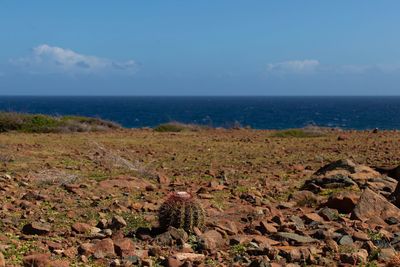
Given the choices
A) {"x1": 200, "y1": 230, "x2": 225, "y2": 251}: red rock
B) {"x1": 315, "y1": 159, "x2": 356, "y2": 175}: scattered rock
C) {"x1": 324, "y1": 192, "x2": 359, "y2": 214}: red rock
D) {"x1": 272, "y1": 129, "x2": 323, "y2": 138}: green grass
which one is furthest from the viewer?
{"x1": 272, "y1": 129, "x2": 323, "y2": 138}: green grass

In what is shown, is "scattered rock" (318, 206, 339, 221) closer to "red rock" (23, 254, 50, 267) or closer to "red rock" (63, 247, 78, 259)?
"red rock" (63, 247, 78, 259)

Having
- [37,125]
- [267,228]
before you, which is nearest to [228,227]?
[267,228]

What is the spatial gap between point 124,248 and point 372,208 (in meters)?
3.87

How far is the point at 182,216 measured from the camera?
7355 mm

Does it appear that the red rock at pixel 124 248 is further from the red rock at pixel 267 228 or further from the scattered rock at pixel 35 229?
the red rock at pixel 267 228

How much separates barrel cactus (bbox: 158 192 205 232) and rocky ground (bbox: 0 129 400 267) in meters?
0.14

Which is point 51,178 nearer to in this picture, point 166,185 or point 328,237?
point 166,185

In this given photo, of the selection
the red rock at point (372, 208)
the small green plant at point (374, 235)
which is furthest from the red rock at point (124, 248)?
the red rock at point (372, 208)

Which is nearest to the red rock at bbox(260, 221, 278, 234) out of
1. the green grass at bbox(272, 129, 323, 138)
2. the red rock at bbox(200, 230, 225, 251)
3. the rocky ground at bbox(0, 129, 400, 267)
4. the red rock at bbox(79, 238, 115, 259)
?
the rocky ground at bbox(0, 129, 400, 267)

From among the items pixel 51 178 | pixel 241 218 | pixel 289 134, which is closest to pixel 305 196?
pixel 241 218

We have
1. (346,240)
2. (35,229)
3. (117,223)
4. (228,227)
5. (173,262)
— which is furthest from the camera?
(117,223)

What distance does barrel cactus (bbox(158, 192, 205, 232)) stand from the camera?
7336mm

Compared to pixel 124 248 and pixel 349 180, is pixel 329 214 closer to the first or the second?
pixel 349 180

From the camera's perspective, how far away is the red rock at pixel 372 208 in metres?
8.38
